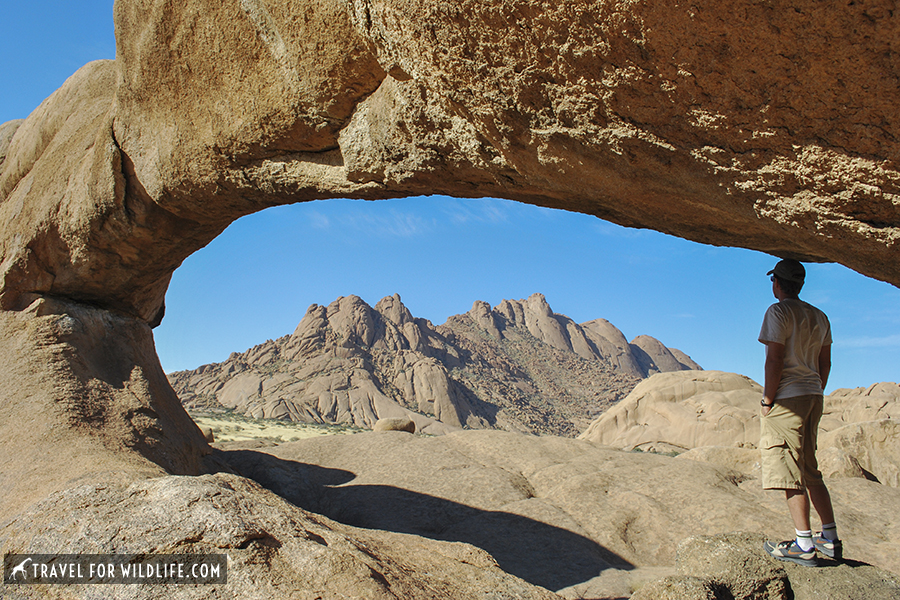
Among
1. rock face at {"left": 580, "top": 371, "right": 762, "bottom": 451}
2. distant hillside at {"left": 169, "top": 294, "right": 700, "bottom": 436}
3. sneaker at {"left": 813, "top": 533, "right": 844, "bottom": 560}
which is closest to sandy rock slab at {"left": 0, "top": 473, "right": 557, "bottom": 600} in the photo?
sneaker at {"left": 813, "top": 533, "right": 844, "bottom": 560}

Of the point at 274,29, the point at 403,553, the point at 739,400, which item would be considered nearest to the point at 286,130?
the point at 274,29

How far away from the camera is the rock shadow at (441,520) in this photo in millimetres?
5719

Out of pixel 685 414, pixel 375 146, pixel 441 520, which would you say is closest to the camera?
pixel 375 146

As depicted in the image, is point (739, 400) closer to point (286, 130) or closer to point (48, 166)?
point (286, 130)

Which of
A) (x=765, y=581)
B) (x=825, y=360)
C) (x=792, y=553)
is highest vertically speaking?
(x=825, y=360)

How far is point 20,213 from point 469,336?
247 feet

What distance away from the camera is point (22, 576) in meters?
2.56

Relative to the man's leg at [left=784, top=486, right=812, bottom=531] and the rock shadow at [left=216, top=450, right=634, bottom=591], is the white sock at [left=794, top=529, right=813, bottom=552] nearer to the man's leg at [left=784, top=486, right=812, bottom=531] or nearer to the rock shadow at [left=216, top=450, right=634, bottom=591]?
the man's leg at [left=784, top=486, right=812, bottom=531]

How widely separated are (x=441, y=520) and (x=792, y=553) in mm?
4521

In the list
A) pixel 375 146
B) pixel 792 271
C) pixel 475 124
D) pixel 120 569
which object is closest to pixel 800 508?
pixel 792 271

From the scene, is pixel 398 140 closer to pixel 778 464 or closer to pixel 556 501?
pixel 778 464

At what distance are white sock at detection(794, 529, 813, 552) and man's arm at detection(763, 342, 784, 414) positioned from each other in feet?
2.66

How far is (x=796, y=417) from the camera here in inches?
129

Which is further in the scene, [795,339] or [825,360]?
[825,360]
